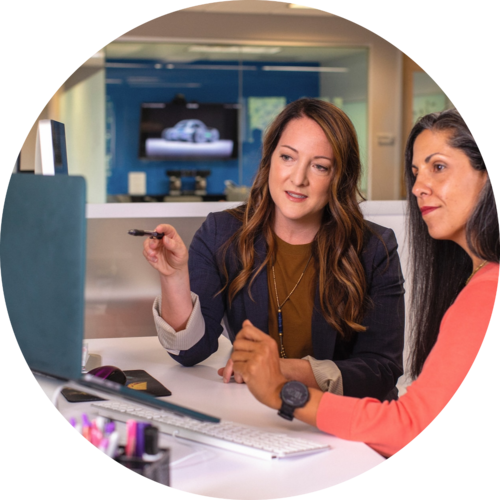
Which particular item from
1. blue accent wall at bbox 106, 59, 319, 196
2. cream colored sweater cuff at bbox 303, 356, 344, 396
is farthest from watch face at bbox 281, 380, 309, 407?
blue accent wall at bbox 106, 59, 319, 196

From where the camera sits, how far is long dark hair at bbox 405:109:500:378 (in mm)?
680

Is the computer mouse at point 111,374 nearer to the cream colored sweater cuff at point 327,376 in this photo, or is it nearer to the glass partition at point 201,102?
the cream colored sweater cuff at point 327,376

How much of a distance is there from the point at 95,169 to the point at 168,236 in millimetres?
2940

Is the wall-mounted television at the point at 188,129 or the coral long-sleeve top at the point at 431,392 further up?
the wall-mounted television at the point at 188,129

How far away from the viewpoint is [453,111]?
2.33ft

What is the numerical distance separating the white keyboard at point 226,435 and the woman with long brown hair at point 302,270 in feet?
0.50

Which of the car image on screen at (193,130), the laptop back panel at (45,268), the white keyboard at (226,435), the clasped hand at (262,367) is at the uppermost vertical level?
the car image on screen at (193,130)

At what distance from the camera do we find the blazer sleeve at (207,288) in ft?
2.90

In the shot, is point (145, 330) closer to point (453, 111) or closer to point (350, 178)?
point (350, 178)

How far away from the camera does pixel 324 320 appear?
0.87 m

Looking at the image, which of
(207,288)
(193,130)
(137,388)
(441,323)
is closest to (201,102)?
(193,130)

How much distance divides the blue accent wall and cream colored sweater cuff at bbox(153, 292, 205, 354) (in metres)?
2.83

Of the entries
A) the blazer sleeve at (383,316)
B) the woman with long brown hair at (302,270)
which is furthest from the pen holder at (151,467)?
the blazer sleeve at (383,316)

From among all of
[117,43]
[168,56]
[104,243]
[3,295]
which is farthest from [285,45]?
[3,295]
